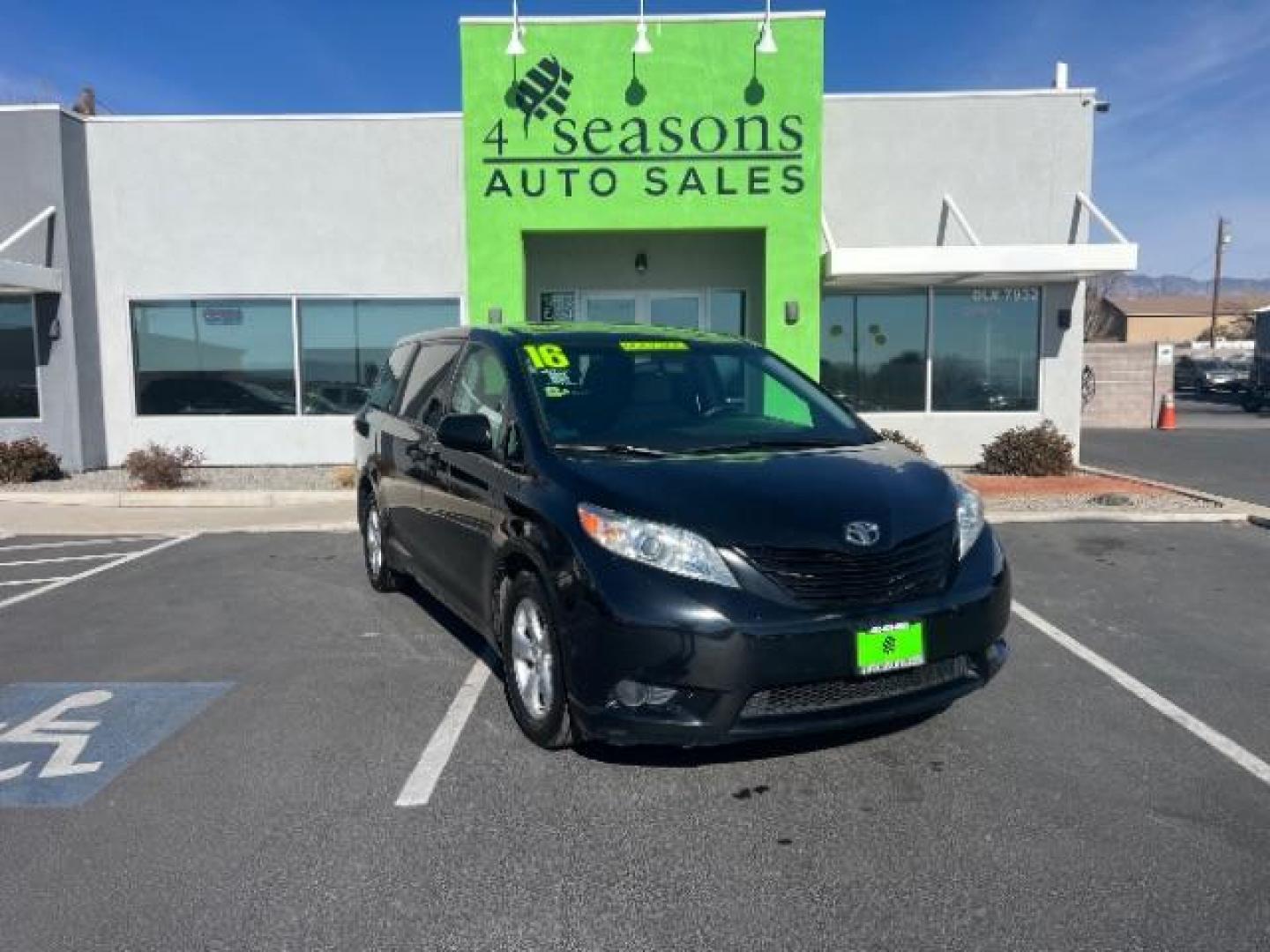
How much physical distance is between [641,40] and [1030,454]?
700 cm

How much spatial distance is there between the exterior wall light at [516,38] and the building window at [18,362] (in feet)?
24.2

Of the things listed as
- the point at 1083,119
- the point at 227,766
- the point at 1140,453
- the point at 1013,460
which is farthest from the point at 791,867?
the point at 1140,453

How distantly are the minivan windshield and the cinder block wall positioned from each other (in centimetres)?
2009

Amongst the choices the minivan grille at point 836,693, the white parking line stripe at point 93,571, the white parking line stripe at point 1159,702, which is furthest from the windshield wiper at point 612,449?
the white parking line stripe at point 93,571

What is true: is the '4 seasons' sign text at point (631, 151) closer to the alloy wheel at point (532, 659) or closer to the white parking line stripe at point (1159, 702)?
the white parking line stripe at point (1159, 702)

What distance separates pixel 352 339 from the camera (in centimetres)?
1364

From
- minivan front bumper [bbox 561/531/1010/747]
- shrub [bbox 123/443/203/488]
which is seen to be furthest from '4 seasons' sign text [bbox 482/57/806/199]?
minivan front bumper [bbox 561/531/1010/747]

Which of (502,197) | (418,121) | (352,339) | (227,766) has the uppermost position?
(418,121)

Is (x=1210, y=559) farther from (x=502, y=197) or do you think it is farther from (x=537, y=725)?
(x=502, y=197)

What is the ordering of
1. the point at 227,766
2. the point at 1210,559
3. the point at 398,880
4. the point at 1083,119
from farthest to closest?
the point at 1083,119 < the point at 1210,559 < the point at 227,766 < the point at 398,880

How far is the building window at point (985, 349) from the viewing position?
1387cm

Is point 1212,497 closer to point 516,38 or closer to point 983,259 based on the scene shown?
point 983,259

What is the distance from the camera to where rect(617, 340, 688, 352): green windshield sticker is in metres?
5.04

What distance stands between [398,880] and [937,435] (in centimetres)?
1213
